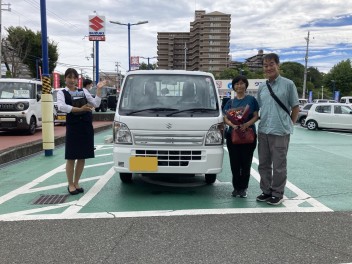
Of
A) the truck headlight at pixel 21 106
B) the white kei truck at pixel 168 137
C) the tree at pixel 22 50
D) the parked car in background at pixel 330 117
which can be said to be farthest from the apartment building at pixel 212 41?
the white kei truck at pixel 168 137

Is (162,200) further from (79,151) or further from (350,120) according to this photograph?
(350,120)

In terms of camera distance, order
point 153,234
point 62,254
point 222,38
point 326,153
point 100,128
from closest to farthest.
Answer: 1. point 62,254
2. point 153,234
3. point 326,153
4. point 100,128
5. point 222,38

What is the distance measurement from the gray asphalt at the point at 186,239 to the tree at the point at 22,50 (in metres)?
45.2

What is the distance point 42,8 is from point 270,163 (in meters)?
6.68

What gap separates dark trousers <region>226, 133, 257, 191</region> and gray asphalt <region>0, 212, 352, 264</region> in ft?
2.89

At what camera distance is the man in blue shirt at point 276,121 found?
490cm

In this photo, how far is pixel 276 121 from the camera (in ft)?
16.1

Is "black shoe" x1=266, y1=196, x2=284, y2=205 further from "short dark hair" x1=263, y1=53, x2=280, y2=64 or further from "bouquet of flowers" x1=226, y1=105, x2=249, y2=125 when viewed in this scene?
"short dark hair" x1=263, y1=53, x2=280, y2=64

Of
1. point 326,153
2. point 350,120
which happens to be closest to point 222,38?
point 350,120

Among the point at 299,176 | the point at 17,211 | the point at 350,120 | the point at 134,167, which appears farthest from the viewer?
the point at 350,120

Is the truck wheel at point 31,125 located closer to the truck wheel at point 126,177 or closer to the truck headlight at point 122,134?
the truck wheel at point 126,177

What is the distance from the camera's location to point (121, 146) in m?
5.29

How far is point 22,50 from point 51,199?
4836 cm

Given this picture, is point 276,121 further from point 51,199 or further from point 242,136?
point 51,199
